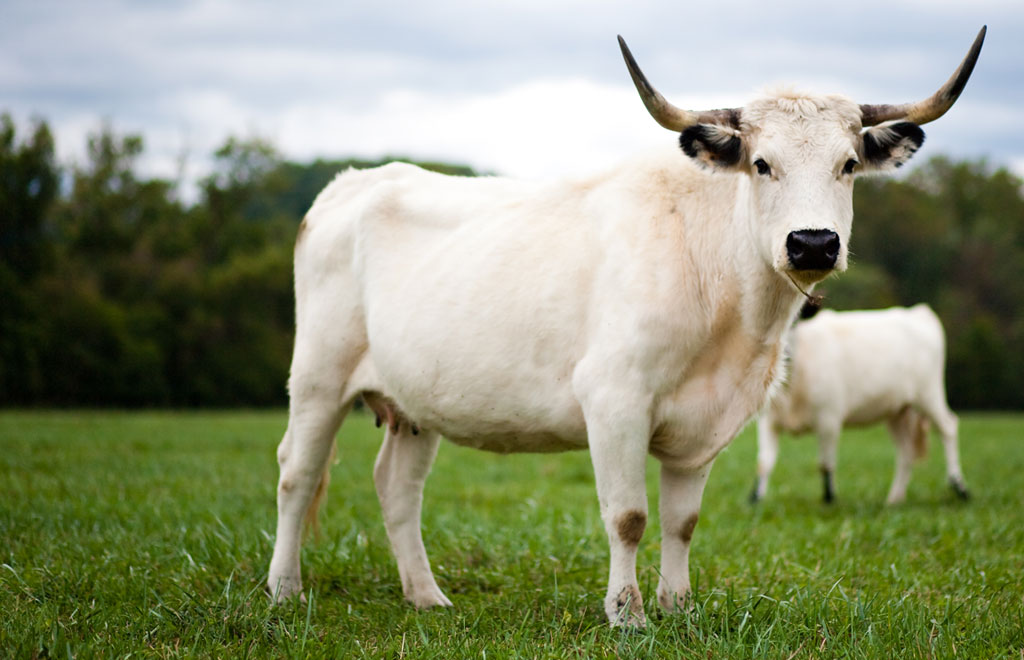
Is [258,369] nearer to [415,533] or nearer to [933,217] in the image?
[415,533]

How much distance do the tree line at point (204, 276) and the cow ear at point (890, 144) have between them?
2004cm

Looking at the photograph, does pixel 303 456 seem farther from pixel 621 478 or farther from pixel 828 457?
pixel 828 457

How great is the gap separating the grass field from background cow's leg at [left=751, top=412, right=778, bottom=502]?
0.43 metres

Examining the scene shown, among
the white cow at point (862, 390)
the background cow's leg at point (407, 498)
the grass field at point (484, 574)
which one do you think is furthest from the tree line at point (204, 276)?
the background cow's leg at point (407, 498)

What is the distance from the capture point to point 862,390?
1132cm

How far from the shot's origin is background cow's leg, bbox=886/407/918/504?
10539 mm

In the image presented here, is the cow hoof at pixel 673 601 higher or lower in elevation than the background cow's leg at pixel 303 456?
lower

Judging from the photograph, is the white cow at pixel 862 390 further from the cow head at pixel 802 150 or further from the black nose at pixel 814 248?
the black nose at pixel 814 248

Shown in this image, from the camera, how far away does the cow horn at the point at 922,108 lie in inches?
172

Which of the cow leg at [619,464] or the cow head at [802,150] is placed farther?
the cow leg at [619,464]

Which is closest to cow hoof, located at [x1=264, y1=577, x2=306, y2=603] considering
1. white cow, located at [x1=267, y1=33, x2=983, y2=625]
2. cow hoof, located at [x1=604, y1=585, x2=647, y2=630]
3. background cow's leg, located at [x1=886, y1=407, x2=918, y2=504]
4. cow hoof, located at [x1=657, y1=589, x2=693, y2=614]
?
white cow, located at [x1=267, y1=33, x2=983, y2=625]

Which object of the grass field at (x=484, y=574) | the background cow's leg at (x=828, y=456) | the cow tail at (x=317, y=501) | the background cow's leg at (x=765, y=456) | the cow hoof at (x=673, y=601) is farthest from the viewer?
the background cow's leg at (x=765, y=456)

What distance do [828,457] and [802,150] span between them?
7075 mm

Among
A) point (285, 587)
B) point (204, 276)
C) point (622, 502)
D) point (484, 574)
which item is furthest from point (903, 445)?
point (204, 276)
